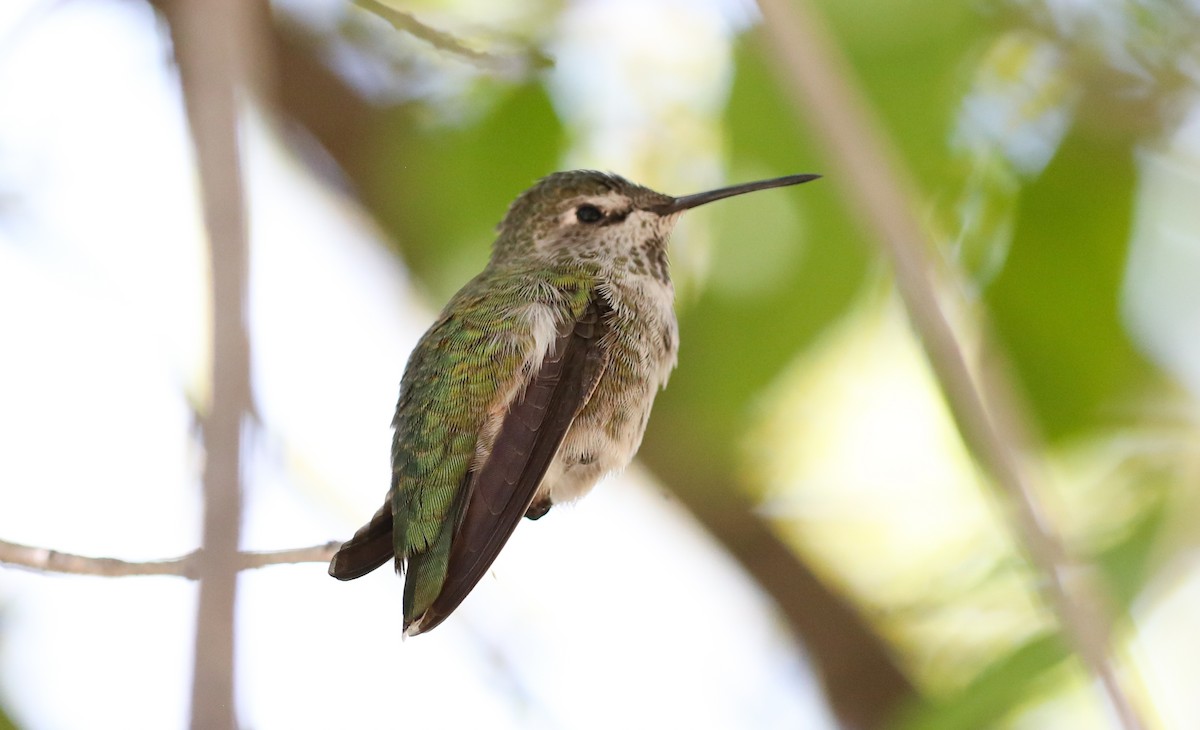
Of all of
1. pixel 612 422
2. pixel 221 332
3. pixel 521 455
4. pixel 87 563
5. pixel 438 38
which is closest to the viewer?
pixel 221 332

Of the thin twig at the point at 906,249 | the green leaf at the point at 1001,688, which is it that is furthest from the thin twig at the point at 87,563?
the green leaf at the point at 1001,688

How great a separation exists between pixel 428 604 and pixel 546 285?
800mm

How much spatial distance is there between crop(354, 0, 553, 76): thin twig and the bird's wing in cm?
68

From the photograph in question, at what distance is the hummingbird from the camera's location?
2.24m

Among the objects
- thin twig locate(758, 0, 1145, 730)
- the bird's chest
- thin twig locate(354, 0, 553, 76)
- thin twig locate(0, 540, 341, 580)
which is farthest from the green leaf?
thin twig locate(354, 0, 553, 76)

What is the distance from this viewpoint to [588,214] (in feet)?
10.3

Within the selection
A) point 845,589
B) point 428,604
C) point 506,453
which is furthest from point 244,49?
point 845,589

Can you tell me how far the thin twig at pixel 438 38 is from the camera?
8.96ft

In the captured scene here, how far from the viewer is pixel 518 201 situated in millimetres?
3293

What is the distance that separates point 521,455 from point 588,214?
3.31 feet

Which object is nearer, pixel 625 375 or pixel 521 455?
pixel 521 455

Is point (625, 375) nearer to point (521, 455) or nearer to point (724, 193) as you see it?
point (521, 455)

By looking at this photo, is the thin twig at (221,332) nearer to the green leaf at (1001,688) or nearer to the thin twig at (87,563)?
the thin twig at (87,563)

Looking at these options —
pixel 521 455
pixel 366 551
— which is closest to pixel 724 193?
pixel 521 455
